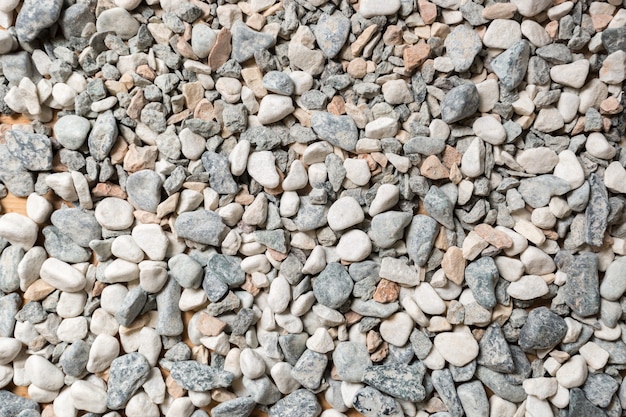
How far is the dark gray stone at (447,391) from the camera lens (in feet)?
2.16

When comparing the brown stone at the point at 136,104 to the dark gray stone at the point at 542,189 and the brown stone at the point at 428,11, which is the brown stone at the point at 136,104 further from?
the dark gray stone at the point at 542,189

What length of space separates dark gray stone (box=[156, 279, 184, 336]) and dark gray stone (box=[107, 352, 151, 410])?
0.15 feet

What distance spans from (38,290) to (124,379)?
16 cm

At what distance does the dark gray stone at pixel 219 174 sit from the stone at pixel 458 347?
319 mm

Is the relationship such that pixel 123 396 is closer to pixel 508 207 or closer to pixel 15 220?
pixel 15 220

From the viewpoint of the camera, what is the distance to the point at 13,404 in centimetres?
67

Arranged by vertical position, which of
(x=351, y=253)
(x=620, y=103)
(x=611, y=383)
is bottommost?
(x=611, y=383)

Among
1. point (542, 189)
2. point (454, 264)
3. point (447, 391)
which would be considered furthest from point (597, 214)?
point (447, 391)

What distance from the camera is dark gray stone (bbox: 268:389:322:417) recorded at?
0.67m

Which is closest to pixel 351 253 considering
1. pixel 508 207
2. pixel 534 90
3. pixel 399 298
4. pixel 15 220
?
pixel 399 298

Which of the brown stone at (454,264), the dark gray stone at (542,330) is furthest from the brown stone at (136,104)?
the dark gray stone at (542,330)

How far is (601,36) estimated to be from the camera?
2.18ft

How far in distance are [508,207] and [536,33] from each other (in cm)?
22

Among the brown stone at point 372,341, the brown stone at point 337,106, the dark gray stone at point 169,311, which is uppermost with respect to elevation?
the brown stone at point 337,106
